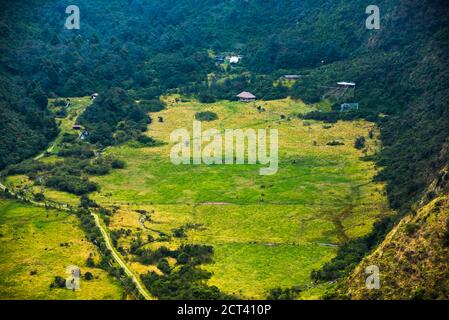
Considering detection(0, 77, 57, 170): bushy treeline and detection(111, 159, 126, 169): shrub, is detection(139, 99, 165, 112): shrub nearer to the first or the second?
detection(0, 77, 57, 170): bushy treeline

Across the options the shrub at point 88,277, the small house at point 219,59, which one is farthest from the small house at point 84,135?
the shrub at point 88,277

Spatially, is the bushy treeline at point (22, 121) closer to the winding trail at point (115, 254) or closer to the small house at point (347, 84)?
the winding trail at point (115, 254)

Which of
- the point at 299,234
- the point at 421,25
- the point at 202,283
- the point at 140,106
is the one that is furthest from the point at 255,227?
the point at 421,25

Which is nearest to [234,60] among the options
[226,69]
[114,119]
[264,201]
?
[226,69]

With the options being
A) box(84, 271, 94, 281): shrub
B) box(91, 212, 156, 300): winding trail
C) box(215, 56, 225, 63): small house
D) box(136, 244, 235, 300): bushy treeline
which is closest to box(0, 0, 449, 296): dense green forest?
box(215, 56, 225, 63): small house
